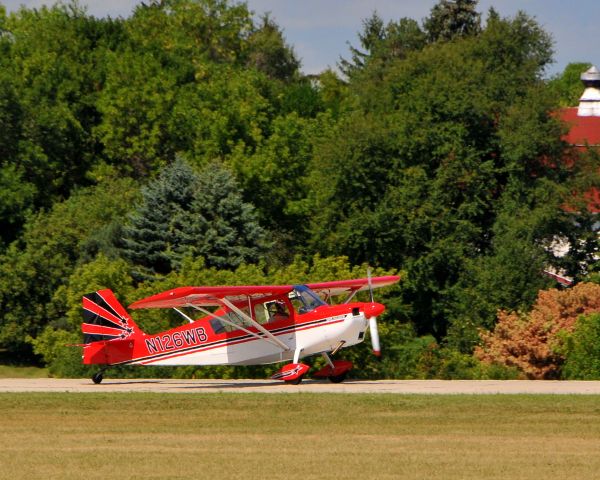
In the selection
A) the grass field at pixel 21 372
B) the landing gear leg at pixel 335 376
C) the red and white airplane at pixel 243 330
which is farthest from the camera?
the grass field at pixel 21 372

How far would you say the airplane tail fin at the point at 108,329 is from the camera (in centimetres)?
2845

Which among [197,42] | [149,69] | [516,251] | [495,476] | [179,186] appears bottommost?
[495,476]

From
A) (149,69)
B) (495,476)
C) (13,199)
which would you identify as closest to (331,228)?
(13,199)

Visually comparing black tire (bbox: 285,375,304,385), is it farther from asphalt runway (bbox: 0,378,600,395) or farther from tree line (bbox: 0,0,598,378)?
tree line (bbox: 0,0,598,378)

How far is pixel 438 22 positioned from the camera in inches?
2758

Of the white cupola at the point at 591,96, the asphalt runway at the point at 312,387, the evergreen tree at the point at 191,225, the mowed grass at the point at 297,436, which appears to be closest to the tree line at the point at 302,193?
the evergreen tree at the point at 191,225

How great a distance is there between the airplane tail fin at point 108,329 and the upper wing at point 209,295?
1.15 metres

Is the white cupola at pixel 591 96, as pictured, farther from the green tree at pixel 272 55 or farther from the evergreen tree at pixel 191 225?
the evergreen tree at pixel 191 225

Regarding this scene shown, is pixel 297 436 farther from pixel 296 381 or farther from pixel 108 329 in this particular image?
pixel 108 329

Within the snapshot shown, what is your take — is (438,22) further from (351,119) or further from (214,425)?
(214,425)

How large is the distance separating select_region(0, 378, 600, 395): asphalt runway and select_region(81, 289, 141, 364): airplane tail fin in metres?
0.63

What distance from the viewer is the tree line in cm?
3847

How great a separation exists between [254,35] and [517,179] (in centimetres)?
4937

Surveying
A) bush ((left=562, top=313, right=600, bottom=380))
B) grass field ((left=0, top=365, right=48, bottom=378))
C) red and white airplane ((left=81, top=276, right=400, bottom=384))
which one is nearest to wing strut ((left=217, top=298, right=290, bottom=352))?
red and white airplane ((left=81, top=276, right=400, bottom=384))
